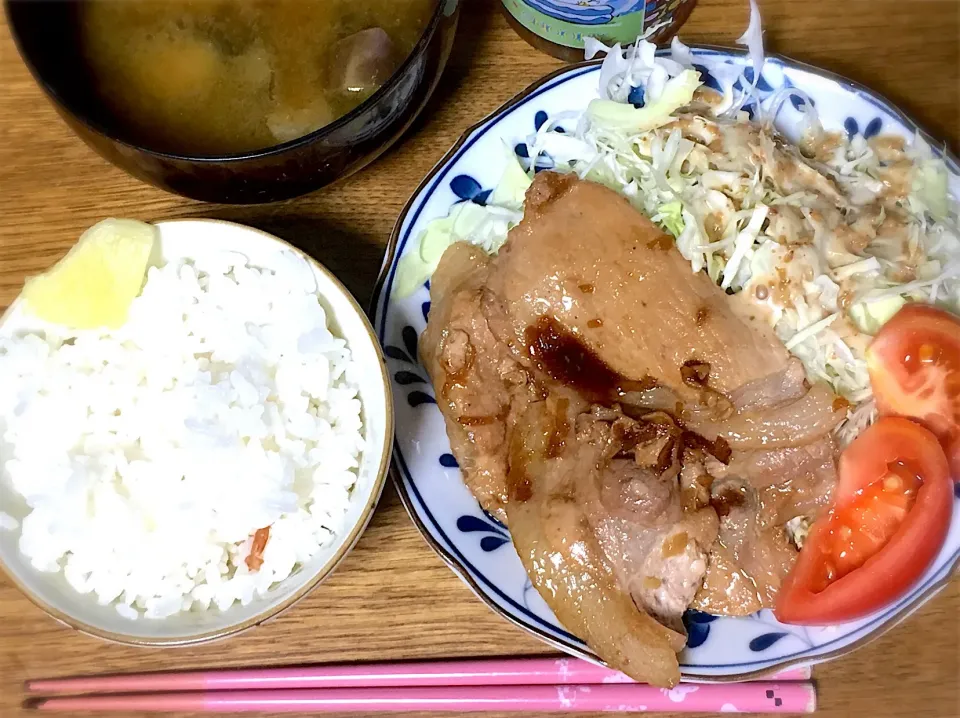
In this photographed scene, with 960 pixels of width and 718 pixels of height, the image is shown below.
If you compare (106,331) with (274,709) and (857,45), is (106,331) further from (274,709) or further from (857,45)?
(857,45)

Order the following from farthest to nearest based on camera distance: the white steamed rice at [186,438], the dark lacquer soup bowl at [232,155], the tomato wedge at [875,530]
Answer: the tomato wedge at [875,530] → the white steamed rice at [186,438] → the dark lacquer soup bowl at [232,155]

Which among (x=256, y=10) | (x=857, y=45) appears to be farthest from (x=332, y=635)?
(x=857, y=45)

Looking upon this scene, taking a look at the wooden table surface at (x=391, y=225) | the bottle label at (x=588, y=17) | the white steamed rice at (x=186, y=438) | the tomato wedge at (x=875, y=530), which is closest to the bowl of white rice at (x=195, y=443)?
the white steamed rice at (x=186, y=438)

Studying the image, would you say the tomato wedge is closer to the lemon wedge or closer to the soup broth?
the soup broth

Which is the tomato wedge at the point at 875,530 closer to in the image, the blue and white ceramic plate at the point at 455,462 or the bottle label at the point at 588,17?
the blue and white ceramic plate at the point at 455,462

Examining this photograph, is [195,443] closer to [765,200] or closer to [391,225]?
[391,225]

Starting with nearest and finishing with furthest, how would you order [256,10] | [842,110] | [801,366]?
[256,10] → [801,366] → [842,110]

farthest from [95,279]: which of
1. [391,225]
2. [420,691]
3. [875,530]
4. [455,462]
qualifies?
[875,530]
